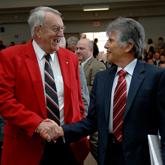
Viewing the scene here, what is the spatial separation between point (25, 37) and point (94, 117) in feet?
42.3

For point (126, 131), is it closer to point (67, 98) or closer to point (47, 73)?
point (67, 98)

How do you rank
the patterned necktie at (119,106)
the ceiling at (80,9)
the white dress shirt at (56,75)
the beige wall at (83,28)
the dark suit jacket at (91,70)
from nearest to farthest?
the patterned necktie at (119,106)
the white dress shirt at (56,75)
the dark suit jacket at (91,70)
the ceiling at (80,9)
the beige wall at (83,28)

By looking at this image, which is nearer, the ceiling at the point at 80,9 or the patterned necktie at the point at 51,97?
the patterned necktie at the point at 51,97

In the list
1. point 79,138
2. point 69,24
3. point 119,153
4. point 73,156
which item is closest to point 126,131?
point 119,153

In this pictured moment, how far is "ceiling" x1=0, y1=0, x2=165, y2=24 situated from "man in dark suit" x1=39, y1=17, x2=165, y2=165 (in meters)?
8.90

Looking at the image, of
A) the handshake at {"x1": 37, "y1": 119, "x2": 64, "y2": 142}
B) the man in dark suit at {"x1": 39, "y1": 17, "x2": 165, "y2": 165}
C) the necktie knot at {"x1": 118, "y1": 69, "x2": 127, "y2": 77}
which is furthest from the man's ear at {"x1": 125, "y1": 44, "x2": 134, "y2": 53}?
the handshake at {"x1": 37, "y1": 119, "x2": 64, "y2": 142}

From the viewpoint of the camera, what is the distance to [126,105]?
147cm

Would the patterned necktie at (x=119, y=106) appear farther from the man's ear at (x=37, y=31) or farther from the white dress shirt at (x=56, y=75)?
the man's ear at (x=37, y=31)

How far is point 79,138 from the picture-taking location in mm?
1747

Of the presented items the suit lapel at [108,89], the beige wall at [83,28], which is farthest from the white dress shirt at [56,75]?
the beige wall at [83,28]

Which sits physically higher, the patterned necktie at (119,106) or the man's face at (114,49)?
the man's face at (114,49)

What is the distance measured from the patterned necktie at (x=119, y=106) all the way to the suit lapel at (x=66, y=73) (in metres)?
0.39

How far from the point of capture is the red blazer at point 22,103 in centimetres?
156

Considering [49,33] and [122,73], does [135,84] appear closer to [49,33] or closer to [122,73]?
[122,73]
